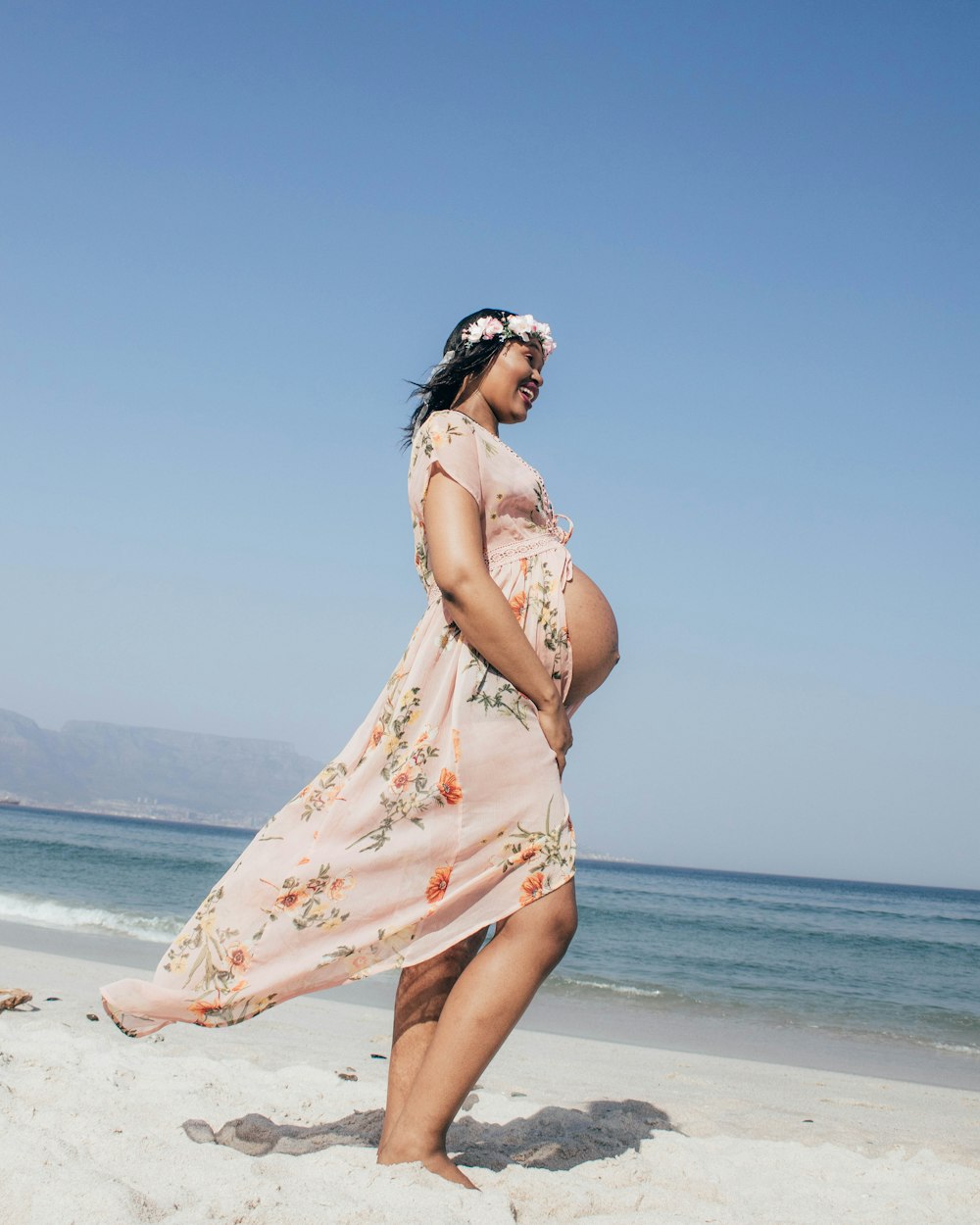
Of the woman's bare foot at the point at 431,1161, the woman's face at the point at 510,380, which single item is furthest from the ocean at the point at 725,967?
the woman's face at the point at 510,380

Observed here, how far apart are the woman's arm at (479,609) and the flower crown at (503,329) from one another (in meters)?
0.41

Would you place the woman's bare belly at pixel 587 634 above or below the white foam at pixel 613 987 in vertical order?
above

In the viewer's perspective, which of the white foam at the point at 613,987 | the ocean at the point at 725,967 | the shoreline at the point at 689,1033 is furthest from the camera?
the white foam at the point at 613,987

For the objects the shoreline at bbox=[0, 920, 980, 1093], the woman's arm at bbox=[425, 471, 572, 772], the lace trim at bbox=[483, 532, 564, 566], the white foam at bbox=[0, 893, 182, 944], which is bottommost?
the white foam at bbox=[0, 893, 182, 944]

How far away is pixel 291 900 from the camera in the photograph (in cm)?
184

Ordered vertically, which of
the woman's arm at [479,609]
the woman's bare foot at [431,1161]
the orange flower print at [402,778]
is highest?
the woman's arm at [479,609]

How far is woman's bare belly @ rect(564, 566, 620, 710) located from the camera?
2033 millimetres

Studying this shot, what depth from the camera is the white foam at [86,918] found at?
1004cm

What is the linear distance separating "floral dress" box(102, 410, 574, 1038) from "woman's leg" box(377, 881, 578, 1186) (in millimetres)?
47

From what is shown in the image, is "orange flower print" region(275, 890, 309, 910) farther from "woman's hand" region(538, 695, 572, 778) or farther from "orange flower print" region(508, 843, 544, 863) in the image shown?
"woman's hand" region(538, 695, 572, 778)

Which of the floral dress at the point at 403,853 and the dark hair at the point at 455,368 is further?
the dark hair at the point at 455,368

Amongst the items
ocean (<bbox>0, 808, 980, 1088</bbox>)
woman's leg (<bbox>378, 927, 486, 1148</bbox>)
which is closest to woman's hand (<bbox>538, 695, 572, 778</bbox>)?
woman's leg (<bbox>378, 927, 486, 1148</bbox>)

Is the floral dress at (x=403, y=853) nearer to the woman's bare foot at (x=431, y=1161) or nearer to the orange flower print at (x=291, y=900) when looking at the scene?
the orange flower print at (x=291, y=900)

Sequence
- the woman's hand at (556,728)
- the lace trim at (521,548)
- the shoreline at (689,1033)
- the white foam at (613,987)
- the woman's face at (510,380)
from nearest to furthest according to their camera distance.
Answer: the woman's hand at (556,728), the lace trim at (521,548), the woman's face at (510,380), the shoreline at (689,1033), the white foam at (613,987)
